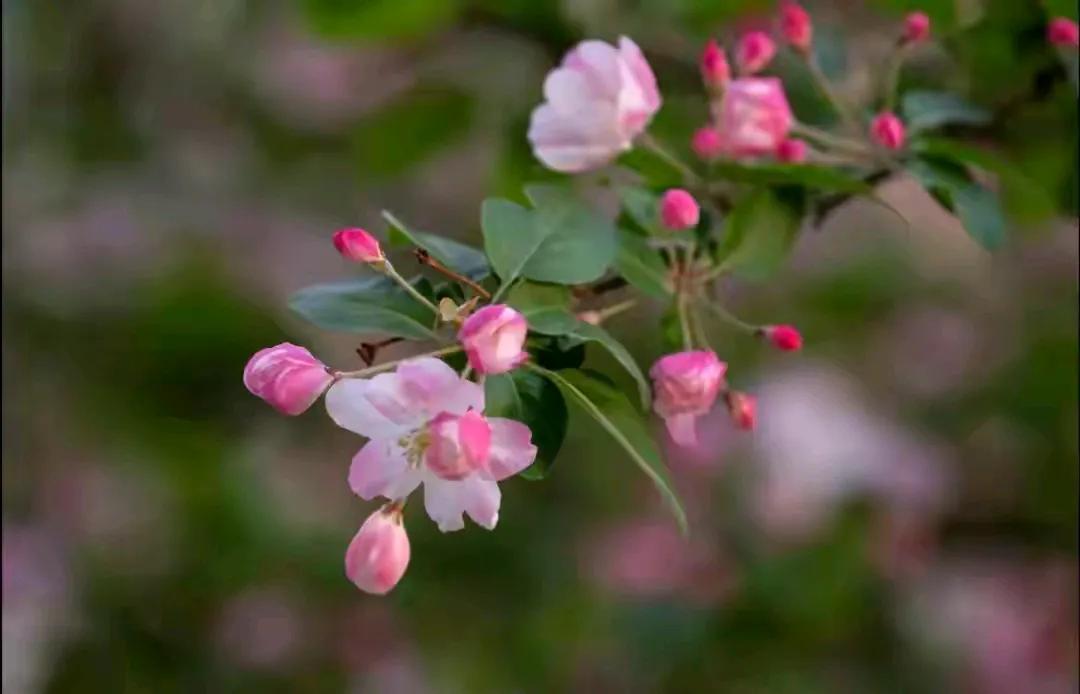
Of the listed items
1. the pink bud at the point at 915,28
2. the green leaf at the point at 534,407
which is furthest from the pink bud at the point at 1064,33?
the green leaf at the point at 534,407

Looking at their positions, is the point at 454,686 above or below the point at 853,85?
below

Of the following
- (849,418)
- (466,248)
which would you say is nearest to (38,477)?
(849,418)

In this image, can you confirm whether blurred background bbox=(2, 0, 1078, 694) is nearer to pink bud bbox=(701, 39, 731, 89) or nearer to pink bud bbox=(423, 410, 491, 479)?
pink bud bbox=(701, 39, 731, 89)

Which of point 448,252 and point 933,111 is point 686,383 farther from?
point 933,111

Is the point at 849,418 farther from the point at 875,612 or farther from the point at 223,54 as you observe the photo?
the point at 223,54

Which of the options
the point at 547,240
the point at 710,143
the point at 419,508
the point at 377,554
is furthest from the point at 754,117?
the point at 419,508

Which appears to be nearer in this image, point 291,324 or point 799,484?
point 799,484

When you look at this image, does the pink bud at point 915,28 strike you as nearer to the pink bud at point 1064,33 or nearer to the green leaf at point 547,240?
the pink bud at point 1064,33
